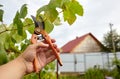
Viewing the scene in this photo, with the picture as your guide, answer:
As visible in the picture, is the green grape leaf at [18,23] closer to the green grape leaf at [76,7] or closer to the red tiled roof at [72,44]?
the green grape leaf at [76,7]

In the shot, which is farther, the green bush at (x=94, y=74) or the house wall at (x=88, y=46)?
the house wall at (x=88, y=46)

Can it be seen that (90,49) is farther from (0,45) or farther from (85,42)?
(0,45)

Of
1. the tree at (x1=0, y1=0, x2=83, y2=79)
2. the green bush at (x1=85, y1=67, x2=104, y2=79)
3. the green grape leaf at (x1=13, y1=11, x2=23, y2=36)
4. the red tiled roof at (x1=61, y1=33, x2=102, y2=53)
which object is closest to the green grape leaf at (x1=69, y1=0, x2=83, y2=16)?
the tree at (x1=0, y1=0, x2=83, y2=79)

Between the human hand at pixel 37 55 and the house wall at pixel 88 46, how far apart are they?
140 ft

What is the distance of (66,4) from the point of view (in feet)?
4.76

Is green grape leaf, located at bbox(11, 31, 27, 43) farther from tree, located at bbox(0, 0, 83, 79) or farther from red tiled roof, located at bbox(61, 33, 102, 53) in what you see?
red tiled roof, located at bbox(61, 33, 102, 53)

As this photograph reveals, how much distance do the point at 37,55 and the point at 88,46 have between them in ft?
148

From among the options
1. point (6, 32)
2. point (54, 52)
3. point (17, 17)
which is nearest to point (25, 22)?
point (6, 32)

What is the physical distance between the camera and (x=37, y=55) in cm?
123

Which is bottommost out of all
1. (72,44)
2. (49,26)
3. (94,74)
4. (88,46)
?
(88,46)

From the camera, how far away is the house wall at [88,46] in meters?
44.7

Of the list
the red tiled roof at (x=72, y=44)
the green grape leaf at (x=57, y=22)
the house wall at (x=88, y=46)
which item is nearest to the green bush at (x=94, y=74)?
the green grape leaf at (x=57, y=22)

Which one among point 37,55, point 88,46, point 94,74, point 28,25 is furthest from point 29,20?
point 88,46

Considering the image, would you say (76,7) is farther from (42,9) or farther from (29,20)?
(29,20)
